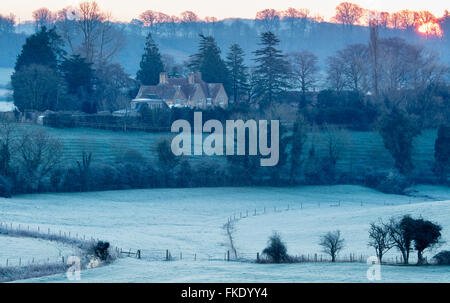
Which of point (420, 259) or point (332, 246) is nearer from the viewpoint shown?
point (420, 259)

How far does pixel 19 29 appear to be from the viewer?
568ft

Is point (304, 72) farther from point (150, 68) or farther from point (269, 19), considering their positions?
point (269, 19)

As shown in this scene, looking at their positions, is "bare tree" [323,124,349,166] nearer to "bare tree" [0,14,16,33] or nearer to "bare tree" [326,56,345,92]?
"bare tree" [326,56,345,92]

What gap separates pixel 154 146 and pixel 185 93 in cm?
2209

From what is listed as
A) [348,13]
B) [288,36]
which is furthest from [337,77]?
[288,36]

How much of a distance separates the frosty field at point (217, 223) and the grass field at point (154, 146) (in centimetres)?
638

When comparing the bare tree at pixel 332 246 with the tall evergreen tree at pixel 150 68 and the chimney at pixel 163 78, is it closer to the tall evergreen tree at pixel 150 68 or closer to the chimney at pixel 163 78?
the chimney at pixel 163 78

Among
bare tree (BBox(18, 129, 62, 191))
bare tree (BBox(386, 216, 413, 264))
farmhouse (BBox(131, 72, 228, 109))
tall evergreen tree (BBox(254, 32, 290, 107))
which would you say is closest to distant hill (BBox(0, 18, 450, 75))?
tall evergreen tree (BBox(254, 32, 290, 107))

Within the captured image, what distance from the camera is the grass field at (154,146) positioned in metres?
65.8

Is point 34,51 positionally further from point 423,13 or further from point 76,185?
point 423,13

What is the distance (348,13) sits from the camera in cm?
18275

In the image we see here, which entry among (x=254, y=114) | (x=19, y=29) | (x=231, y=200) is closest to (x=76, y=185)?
(x=231, y=200)
